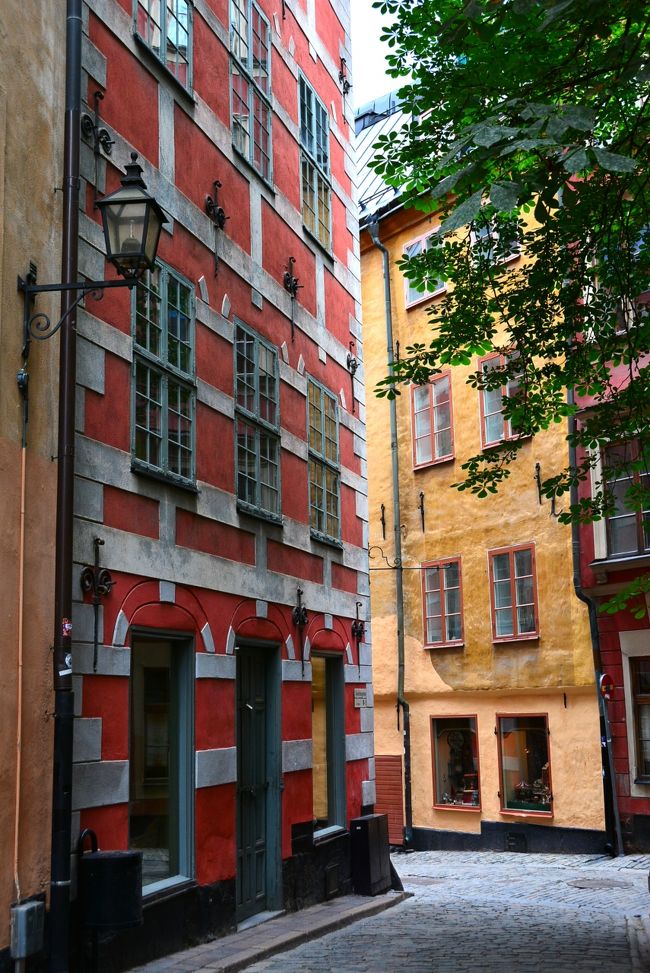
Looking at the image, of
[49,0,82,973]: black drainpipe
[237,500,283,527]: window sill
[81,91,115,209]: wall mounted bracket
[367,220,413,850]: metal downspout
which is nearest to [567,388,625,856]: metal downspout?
[367,220,413,850]: metal downspout

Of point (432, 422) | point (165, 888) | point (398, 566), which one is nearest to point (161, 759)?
point (165, 888)

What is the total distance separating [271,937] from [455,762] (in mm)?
11810

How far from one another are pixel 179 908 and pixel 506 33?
7.63m

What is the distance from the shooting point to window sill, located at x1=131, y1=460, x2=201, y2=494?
9.47m

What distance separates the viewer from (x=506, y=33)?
399 inches

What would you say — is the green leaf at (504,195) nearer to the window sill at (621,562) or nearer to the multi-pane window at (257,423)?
the multi-pane window at (257,423)

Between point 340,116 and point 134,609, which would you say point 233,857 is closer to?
point 134,609

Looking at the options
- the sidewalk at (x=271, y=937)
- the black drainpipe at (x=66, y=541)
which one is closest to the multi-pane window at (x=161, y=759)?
the sidewalk at (x=271, y=937)

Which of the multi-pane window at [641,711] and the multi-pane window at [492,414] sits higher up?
the multi-pane window at [492,414]

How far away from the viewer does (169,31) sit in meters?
10.9

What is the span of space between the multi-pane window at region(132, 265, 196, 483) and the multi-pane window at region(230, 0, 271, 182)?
2.63 m

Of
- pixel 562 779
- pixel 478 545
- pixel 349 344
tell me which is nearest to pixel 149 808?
pixel 349 344

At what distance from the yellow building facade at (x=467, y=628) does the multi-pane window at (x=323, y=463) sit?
22.1 ft

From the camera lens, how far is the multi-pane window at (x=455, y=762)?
21.8m
